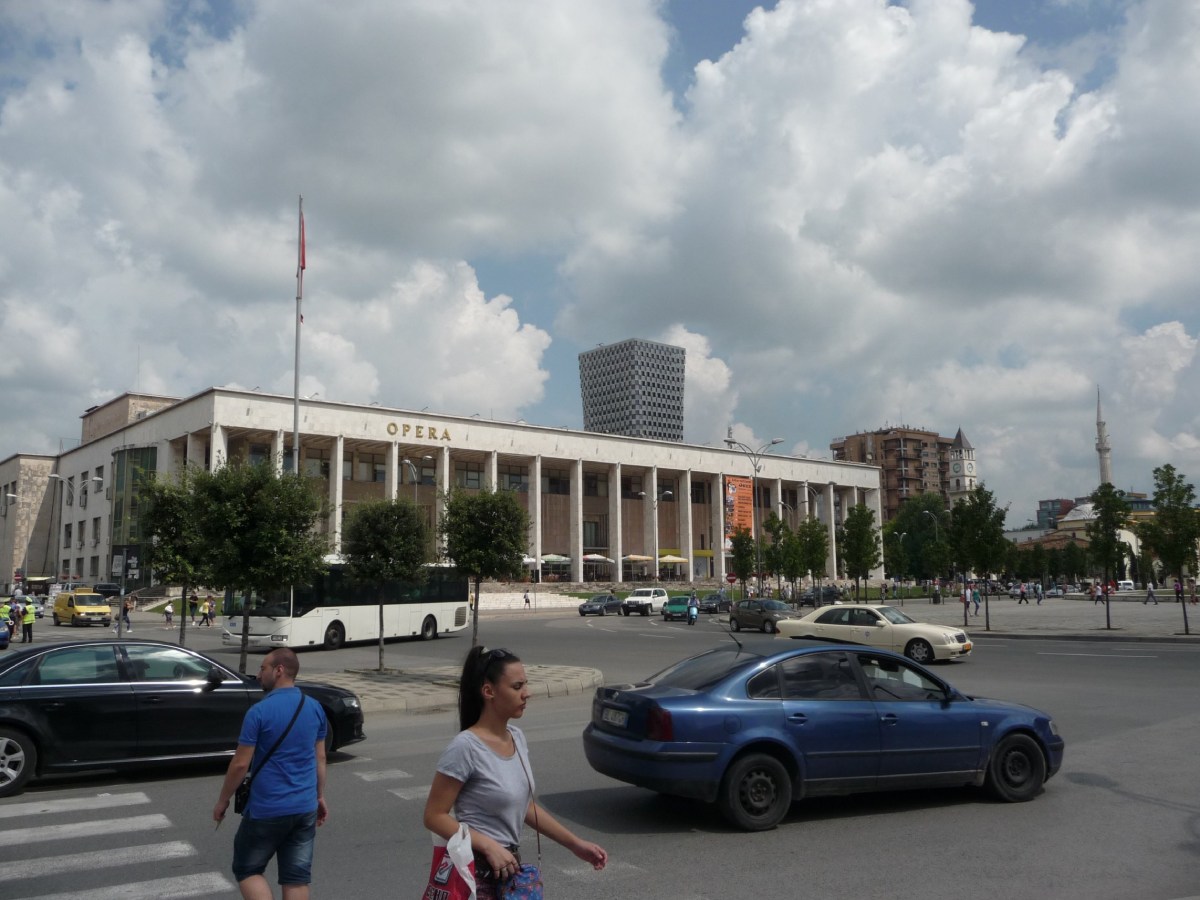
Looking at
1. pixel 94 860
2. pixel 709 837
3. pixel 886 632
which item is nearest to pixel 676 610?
pixel 886 632

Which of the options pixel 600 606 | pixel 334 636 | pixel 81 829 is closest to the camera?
pixel 81 829

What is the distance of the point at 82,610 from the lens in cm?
4941

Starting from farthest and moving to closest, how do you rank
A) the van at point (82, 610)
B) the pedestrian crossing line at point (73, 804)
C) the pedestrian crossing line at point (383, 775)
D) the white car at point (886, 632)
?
the van at point (82, 610) → the white car at point (886, 632) → the pedestrian crossing line at point (383, 775) → the pedestrian crossing line at point (73, 804)

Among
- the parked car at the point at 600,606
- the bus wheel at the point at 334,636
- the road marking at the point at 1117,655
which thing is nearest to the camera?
the road marking at the point at 1117,655

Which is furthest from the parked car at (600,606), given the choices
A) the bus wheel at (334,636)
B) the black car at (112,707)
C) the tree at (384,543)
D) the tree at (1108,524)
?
the black car at (112,707)

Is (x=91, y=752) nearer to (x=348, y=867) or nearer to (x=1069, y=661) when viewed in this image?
(x=348, y=867)

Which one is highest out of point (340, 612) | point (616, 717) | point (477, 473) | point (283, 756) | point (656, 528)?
point (477, 473)

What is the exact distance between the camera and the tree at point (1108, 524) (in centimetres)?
3881

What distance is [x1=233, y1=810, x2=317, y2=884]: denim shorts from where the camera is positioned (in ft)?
15.0

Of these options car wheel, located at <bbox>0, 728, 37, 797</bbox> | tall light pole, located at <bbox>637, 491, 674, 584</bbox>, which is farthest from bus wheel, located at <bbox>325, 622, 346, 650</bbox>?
tall light pole, located at <bbox>637, 491, 674, 584</bbox>

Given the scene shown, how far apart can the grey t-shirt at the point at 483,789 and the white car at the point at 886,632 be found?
64.7 feet

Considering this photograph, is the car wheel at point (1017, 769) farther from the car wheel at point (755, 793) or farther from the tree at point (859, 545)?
the tree at point (859, 545)

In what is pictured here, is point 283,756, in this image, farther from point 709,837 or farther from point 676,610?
point 676,610

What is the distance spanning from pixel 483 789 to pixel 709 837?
461cm
